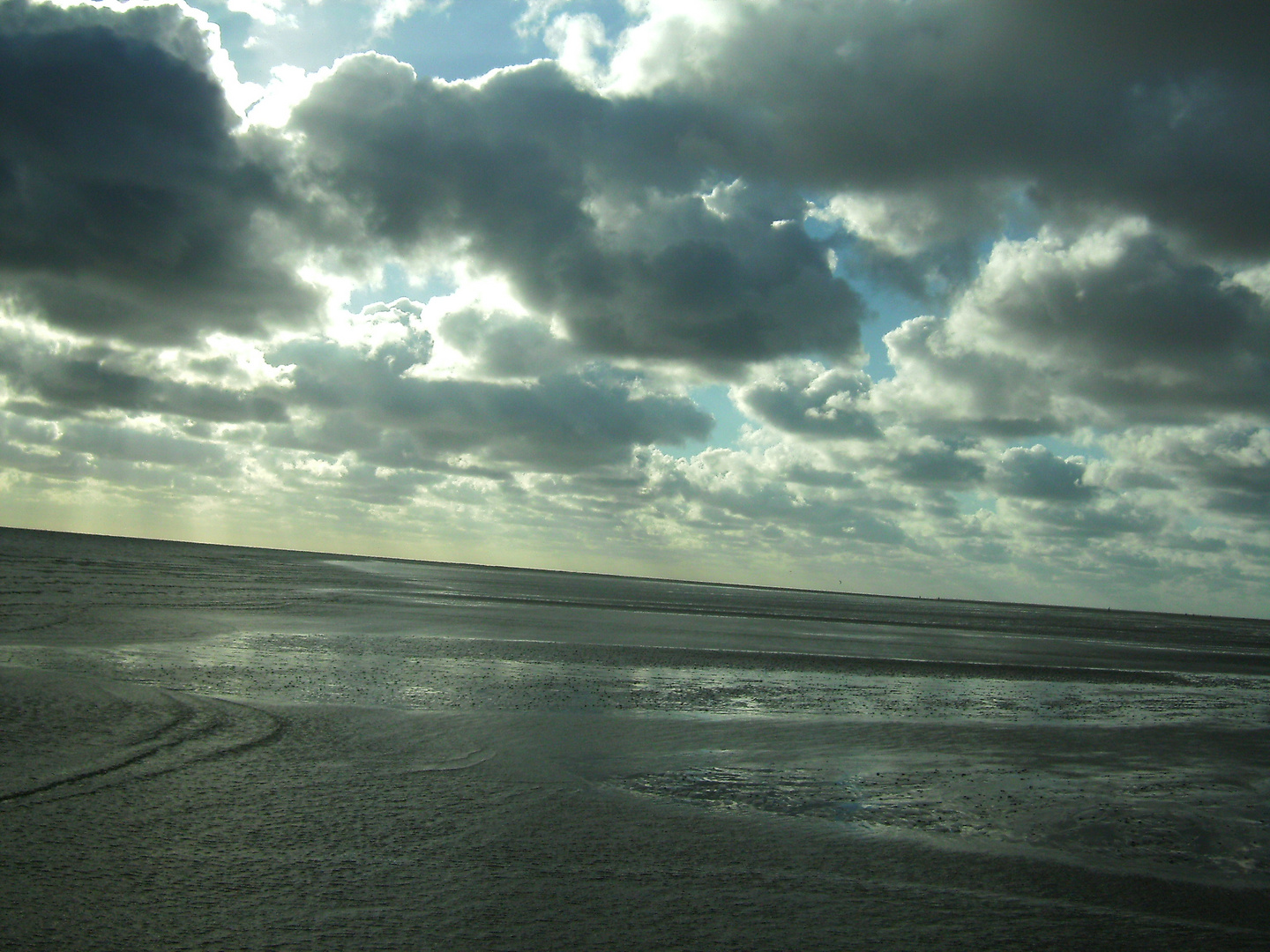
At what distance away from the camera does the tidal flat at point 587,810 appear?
21.3ft

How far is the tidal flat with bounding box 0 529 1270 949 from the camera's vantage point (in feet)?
21.3

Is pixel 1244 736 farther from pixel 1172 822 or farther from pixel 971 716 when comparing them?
pixel 1172 822

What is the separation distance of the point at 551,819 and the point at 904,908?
3609mm

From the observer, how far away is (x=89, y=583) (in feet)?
151

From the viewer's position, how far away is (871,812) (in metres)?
10.0

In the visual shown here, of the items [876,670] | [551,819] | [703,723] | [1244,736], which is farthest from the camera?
[876,670]

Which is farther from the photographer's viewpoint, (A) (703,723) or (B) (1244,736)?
(B) (1244,736)

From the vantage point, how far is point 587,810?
9469mm

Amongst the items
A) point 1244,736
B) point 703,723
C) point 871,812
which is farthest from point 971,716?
point 871,812

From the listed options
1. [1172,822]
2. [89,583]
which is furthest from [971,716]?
[89,583]

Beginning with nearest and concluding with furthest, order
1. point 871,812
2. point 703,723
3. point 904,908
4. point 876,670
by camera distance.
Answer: point 904,908 → point 871,812 → point 703,723 → point 876,670

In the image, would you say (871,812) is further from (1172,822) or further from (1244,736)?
(1244,736)

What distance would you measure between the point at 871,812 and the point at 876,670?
18.0 m

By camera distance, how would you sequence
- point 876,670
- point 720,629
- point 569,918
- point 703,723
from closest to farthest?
point 569,918, point 703,723, point 876,670, point 720,629
